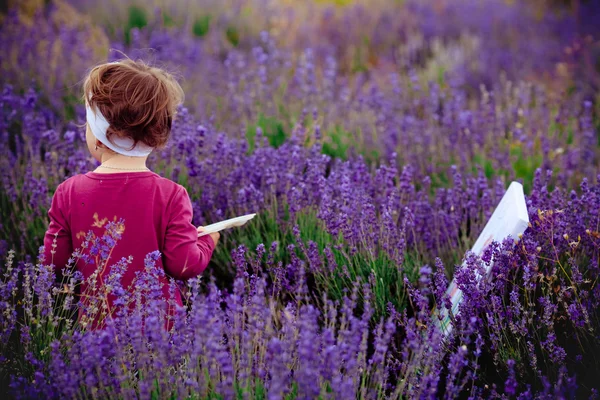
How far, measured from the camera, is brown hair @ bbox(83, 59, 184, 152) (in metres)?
2.16

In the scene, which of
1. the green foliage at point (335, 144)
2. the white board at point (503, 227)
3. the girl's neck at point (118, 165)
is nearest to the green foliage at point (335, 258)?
the white board at point (503, 227)

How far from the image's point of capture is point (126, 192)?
2217mm

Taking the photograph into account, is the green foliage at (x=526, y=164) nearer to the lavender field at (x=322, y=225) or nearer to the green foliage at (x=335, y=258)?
the lavender field at (x=322, y=225)

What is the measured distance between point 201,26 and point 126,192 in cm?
586

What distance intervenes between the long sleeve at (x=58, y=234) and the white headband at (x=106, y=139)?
25 centimetres

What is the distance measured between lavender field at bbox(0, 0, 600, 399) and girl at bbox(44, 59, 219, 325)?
0.09m

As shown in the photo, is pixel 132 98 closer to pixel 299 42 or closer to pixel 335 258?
pixel 335 258

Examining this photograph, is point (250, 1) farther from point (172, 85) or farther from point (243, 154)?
point (172, 85)

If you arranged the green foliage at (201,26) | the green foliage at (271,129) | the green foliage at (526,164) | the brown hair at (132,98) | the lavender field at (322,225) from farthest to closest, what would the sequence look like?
the green foliage at (201,26)
the green foliage at (271,129)
the green foliage at (526,164)
the brown hair at (132,98)
the lavender field at (322,225)

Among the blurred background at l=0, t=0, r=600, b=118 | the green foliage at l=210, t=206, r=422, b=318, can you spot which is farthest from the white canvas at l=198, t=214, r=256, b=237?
the blurred background at l=0, t=0, r=600, b=118

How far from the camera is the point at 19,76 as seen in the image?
4867 millimetres

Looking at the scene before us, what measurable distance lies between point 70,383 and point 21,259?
1.56 metres

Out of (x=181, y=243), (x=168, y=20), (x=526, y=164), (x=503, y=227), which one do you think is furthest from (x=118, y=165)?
(x=168, y=20)

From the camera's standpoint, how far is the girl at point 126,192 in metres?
2.18
